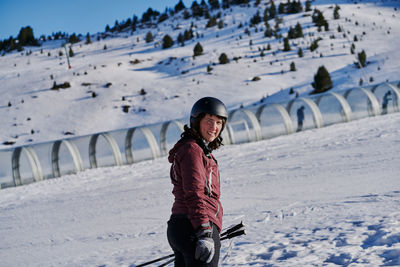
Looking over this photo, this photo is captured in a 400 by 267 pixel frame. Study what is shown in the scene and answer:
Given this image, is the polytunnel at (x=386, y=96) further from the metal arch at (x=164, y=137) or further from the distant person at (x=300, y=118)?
the metal arch at (x=164, y=137)

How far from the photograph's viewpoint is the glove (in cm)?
211

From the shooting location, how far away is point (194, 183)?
7.34 ft

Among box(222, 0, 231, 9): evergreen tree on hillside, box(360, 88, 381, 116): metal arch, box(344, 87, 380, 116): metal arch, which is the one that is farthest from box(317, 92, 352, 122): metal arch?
box(222, 0, 231, 9): evergreen tree on hillside

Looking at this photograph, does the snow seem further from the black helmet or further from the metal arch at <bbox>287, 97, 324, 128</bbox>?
the black helmet

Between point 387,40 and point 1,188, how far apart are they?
51.3 meters

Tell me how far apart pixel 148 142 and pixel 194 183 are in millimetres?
13025

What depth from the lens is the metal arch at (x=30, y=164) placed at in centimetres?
1312

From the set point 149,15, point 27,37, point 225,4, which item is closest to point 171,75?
point 27,37

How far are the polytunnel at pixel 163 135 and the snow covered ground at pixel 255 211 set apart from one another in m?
0.94

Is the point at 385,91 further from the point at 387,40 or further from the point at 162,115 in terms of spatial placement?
the point at 387,40

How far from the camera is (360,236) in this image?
4.25m

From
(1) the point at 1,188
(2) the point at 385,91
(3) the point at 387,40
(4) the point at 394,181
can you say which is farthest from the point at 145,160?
(3) the point at 387,40

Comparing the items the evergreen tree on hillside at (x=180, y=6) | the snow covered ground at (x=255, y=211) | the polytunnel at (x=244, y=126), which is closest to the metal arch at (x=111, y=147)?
the snow covered ground at (x=255, y=211)

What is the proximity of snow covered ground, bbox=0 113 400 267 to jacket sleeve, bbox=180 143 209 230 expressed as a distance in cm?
→ 201
